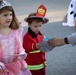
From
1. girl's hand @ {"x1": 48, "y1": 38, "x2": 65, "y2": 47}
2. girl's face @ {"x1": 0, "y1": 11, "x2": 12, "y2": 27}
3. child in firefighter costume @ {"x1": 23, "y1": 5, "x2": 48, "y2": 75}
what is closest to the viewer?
girl's face @ {"x1": 0, "y1": 11, "x2": 12, "y2": 27}

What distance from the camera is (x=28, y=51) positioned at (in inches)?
127

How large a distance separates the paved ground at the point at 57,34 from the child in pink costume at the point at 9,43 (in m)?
1.50

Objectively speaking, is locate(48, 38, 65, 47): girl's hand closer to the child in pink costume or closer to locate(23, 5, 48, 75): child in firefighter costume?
locate(23, 5, 48, 75): child in firefighter costume

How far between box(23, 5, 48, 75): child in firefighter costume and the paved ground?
971mm

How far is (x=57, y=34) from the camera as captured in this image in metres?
6.46

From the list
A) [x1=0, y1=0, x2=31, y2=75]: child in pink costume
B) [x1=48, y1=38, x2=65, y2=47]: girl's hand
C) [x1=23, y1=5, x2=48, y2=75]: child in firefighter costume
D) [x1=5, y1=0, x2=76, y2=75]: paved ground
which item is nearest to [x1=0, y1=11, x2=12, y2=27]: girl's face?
[x1=0, y1=0, x2=31, y2=75]: child in pink costume

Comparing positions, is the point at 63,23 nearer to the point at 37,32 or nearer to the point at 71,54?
the point at 71,54

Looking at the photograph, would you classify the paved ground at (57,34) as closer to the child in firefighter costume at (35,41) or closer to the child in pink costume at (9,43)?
the child in firefighter costume at (35,41)

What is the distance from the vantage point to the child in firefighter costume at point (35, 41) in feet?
10.5

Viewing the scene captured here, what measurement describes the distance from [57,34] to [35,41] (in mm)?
3275

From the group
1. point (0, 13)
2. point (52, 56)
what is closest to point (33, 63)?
point (0, 13)

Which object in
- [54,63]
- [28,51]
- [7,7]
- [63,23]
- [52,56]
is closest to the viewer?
[7,7]

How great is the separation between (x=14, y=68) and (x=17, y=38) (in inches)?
11.9

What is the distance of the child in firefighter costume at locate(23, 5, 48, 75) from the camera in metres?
3.19
